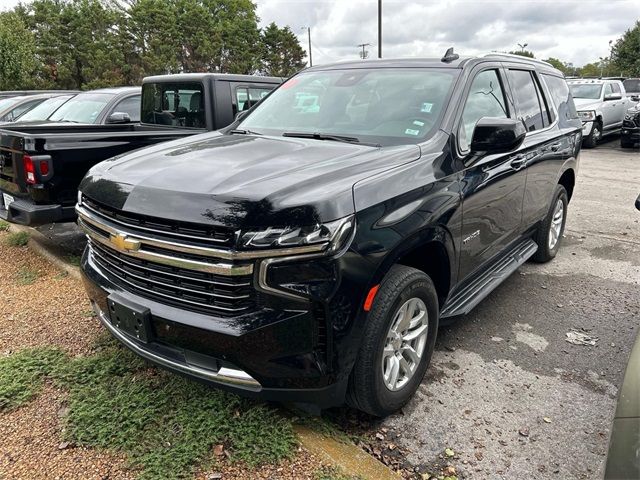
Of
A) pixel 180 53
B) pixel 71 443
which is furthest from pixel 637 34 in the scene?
pixel 71 443

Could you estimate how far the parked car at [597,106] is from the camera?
14180 mm

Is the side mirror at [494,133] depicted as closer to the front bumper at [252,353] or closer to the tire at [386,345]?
the tire at [386,345]

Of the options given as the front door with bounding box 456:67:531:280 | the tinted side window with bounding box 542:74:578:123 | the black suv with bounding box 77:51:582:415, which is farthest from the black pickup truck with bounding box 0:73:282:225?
the tinted side window with bounding box 542:74:578:123

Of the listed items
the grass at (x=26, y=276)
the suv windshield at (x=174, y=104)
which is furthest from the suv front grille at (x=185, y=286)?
the suv windshield at (x=174, y=104)

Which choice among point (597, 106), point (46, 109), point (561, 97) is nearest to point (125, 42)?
point (46, 109)

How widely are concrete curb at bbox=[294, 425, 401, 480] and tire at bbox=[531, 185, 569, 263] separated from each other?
330cm

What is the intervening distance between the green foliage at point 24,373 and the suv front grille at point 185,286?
88 centimetres

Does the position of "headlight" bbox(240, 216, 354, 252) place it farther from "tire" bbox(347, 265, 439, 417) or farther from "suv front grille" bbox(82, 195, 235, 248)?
"tire" bbox(347, 265, 439, 417)

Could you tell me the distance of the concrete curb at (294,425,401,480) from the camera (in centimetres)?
234

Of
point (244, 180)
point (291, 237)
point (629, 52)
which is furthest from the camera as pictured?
point (629, 52)

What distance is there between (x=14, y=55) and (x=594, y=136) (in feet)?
92.9

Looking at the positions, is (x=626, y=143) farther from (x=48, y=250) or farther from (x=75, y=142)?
(x=48, y=250)

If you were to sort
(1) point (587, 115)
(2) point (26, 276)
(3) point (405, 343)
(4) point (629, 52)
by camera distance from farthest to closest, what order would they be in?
(4) point (629, 52)
(1) point (587, 115)
(2) point (26, 276)
(3) point (405, 343)

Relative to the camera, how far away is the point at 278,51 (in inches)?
2019
